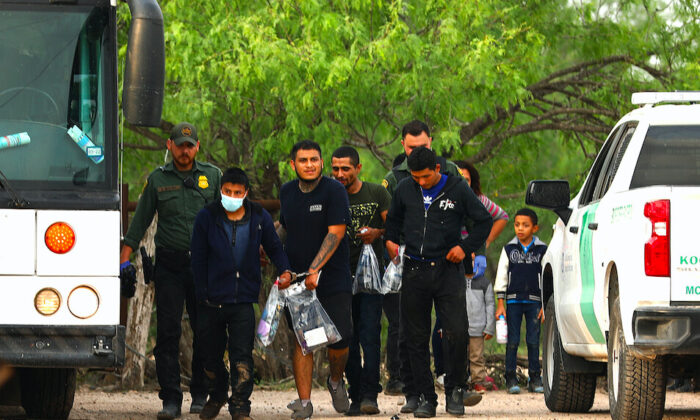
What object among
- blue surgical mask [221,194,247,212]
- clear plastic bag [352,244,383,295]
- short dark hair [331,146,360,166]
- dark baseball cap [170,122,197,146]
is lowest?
clear plastic bag [352,244,383,295]

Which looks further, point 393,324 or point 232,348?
point 393,324

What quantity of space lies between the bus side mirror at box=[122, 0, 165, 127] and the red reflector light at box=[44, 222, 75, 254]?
803 mm

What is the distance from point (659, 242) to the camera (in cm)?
805

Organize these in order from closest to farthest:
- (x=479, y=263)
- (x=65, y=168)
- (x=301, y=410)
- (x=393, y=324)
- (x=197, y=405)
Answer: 1. (x=65, y=168)
2. (x=301, y=410)
3. (x=197, y=405)
4. (x=393, y=324)
5. (x=479, y=263)

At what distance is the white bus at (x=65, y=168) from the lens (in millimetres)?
8062

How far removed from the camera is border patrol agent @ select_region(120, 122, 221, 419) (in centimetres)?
1066

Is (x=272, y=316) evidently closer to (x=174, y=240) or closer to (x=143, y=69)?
(x=174, y=240)

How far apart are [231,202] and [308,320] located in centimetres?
103

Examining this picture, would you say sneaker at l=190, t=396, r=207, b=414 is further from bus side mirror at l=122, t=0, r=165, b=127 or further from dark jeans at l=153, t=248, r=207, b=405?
bus side mirror at l=122, t=0, r=165, b=127

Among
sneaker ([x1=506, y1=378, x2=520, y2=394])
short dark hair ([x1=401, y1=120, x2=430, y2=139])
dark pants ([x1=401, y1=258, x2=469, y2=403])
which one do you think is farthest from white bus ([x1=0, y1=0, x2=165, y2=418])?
sneaker ([x1=506, y1=378, x2=520, y2=394])

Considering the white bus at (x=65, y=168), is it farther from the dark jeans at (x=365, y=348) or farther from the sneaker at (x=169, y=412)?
the dark jeans at (x=365, y=348)

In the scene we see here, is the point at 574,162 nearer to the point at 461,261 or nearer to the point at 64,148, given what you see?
the point at 461,261

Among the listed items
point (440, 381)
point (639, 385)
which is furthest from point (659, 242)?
point (440, 381)

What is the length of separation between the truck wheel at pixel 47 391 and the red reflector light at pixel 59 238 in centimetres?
197
